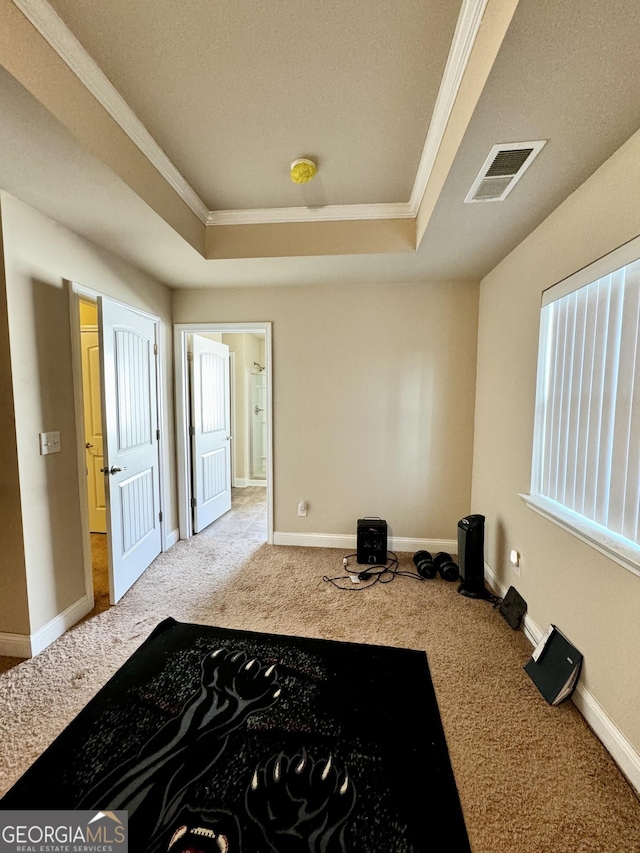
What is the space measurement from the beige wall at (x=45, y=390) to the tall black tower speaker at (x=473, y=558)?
8.79 feet

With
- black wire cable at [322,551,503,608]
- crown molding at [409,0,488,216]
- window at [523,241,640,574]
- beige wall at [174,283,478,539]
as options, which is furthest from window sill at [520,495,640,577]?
crown molding at [409,0,488,216]

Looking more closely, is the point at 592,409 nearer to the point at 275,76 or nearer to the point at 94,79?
the point at 275,76

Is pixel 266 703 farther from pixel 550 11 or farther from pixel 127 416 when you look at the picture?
pixel 550 11

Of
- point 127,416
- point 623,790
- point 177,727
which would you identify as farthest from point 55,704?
point 623,790

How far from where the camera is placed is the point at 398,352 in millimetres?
3012

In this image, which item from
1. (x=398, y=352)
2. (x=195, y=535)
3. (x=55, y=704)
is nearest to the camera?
(x=55, y=704)

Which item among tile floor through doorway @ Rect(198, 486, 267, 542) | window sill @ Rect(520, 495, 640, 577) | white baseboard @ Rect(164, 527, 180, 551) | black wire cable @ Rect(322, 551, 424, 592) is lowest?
tile floor through doorway @ Rect(198, 486, 267, 542)

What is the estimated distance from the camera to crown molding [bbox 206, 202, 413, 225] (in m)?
2.28

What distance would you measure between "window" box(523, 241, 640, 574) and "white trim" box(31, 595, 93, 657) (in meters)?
2.88

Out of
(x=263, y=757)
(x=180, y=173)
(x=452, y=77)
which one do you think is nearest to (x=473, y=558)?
(x=263, y=757)

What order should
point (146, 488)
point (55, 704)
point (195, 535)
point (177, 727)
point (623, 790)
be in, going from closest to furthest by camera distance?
1. point (623, 790)
2. point (177, 727)
3. point (55, 704)
4. point (146, 488)
5. point (195, 535)

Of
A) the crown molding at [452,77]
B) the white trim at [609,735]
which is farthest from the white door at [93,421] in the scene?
the white trim at [609,735]

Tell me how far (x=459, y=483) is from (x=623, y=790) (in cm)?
202

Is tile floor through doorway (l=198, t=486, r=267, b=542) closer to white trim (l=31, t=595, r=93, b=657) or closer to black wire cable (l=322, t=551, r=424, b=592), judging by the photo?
black wire cable (l=322, t=551, r=424, b=592)
